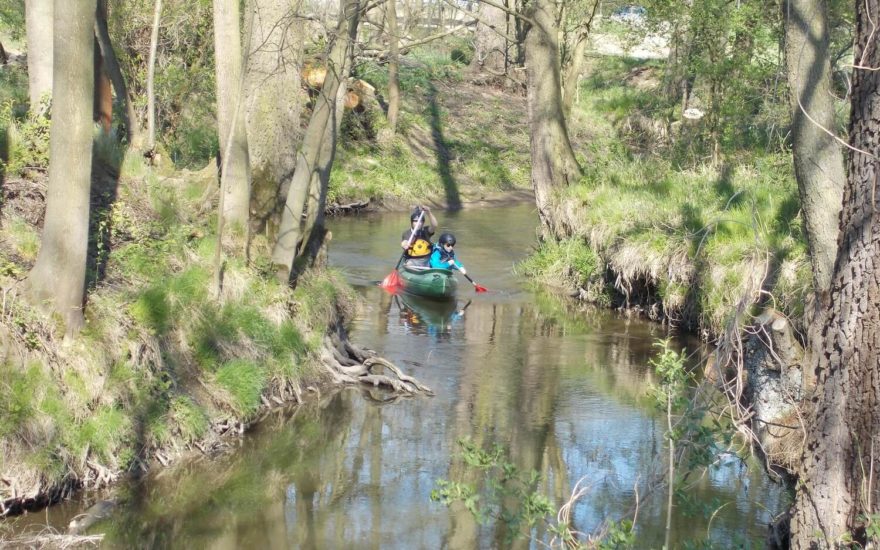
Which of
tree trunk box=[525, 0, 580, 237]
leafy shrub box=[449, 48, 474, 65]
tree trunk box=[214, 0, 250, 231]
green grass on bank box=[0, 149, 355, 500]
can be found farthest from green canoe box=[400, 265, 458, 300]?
leafy shrub box=[449, 48, 474, 65]

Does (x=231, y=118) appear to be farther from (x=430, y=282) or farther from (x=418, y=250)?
(x=418, y=250)

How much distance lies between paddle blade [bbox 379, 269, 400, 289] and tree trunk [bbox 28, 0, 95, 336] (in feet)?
32.2

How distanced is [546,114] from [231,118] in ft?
29.6

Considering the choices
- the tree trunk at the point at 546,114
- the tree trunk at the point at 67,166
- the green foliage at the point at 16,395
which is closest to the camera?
the green foliage at the point at 16,395

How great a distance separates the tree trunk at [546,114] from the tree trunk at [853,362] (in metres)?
13.7

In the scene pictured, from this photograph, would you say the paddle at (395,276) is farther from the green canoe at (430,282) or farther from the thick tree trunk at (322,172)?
the thick tree trunk at (322,172)

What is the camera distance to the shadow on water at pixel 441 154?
29.2 m

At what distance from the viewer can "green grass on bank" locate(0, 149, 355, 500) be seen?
814 centimetres

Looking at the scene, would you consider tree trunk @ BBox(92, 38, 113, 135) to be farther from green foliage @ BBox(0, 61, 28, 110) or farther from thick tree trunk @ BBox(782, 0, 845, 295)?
thick tree trunk @ BBox(782, 0, 845, 295)

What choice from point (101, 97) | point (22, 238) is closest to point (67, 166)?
point (22, 238)

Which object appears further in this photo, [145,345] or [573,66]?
[573,66]

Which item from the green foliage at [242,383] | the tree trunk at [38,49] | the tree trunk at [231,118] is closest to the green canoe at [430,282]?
the tree trunk at [231,118]

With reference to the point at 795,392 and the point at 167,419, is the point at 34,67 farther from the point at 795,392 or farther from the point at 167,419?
the point at 795,392

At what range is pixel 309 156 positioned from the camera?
1189cm
